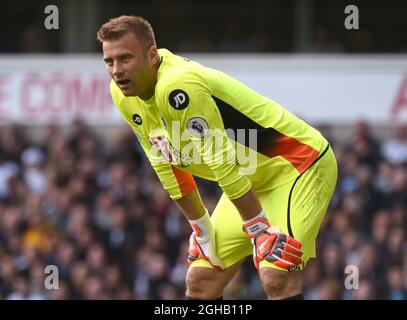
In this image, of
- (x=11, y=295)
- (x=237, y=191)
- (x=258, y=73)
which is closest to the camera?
(x=237, y=191)

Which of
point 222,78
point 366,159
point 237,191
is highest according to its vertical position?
point 222,78

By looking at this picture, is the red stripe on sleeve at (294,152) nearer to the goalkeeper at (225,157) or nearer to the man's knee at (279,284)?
the goalkeeper at (225,157)

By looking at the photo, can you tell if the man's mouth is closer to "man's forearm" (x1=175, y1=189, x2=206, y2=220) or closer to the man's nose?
the man's nose

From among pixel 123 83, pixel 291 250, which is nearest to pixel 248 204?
pixel 291 250

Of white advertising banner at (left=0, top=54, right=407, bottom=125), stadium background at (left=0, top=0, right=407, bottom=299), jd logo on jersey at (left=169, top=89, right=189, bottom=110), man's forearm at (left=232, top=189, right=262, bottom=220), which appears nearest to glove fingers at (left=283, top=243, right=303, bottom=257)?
man's forearm at (left=232, top=189, right=262, bottom=220)

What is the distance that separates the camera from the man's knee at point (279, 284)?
7.52 meters

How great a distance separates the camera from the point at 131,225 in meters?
14.2

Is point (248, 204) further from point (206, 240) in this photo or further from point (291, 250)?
point (206, 240)

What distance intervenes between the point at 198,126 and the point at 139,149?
804 centimetres

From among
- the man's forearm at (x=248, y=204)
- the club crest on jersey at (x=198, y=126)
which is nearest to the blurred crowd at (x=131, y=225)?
the man's forearm at (x=248, y=204)
